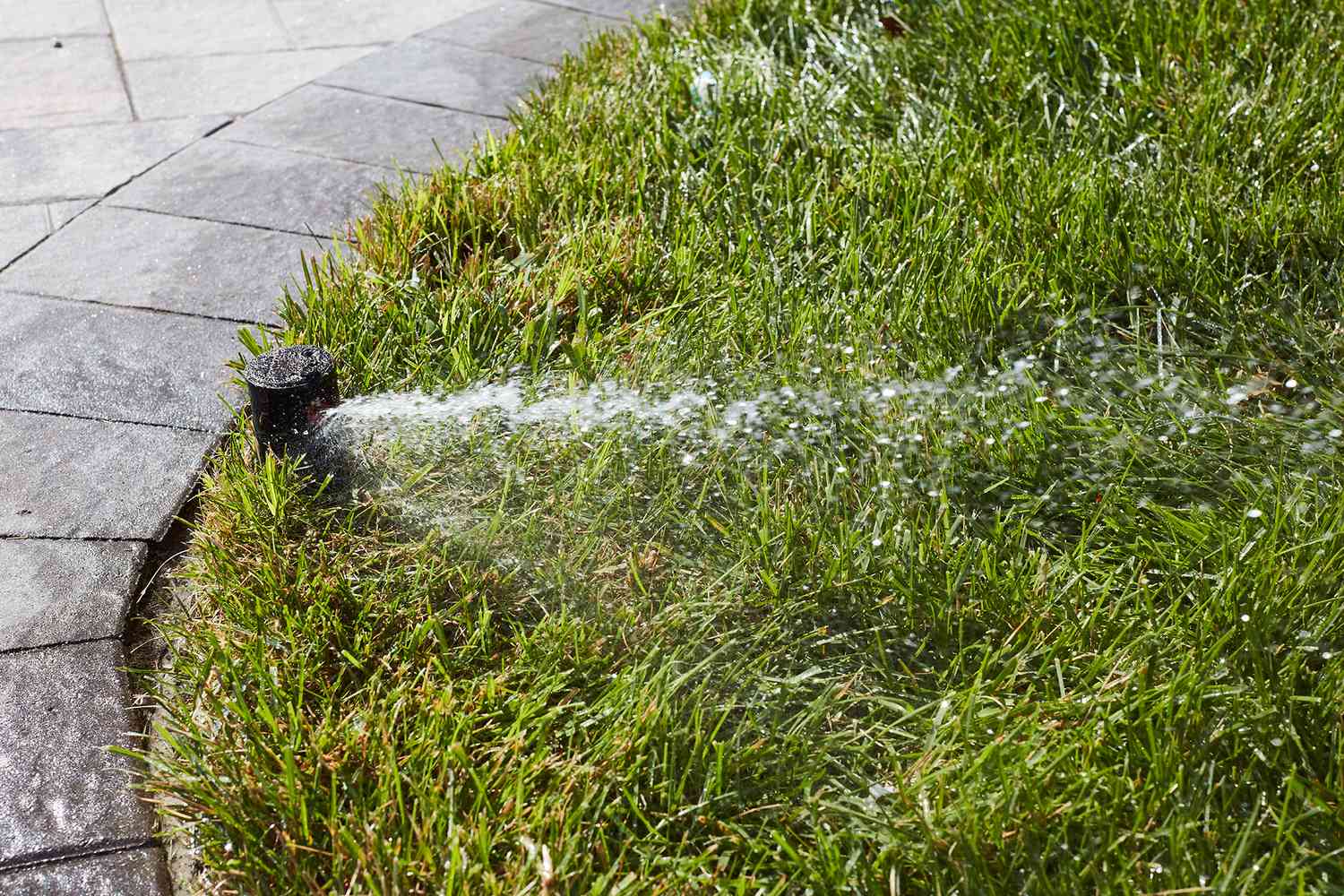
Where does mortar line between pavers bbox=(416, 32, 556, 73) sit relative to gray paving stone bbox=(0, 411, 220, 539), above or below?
above

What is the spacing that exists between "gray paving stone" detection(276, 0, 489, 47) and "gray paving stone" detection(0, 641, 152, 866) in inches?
138

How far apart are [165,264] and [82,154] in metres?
0.89

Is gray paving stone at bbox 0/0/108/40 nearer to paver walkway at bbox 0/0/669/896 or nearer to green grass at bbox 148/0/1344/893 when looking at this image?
paver walkway at bbox 0/0/669/896

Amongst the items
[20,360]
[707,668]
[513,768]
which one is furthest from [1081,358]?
[20,360]

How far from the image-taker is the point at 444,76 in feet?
15.3

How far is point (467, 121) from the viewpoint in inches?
170

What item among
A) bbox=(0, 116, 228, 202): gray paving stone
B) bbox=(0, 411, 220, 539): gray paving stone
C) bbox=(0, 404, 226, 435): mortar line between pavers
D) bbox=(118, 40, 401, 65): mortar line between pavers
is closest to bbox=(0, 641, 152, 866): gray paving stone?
bbox=(0, 411, 220, 539): gray paving stone

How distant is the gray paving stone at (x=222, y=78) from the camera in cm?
438

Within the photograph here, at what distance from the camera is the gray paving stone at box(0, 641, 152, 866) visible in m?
1.89

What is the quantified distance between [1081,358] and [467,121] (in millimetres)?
2406

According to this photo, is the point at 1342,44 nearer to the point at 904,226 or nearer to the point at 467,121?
the point at 904,226

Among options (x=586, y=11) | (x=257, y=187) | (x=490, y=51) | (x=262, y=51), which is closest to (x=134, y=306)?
(x=257, y=187)

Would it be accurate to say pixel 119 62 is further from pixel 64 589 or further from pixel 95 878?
pixel 95 878

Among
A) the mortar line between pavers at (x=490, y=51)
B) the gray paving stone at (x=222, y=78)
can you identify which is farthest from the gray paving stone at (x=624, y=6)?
the gray paving stone at (x=222, y=78)
